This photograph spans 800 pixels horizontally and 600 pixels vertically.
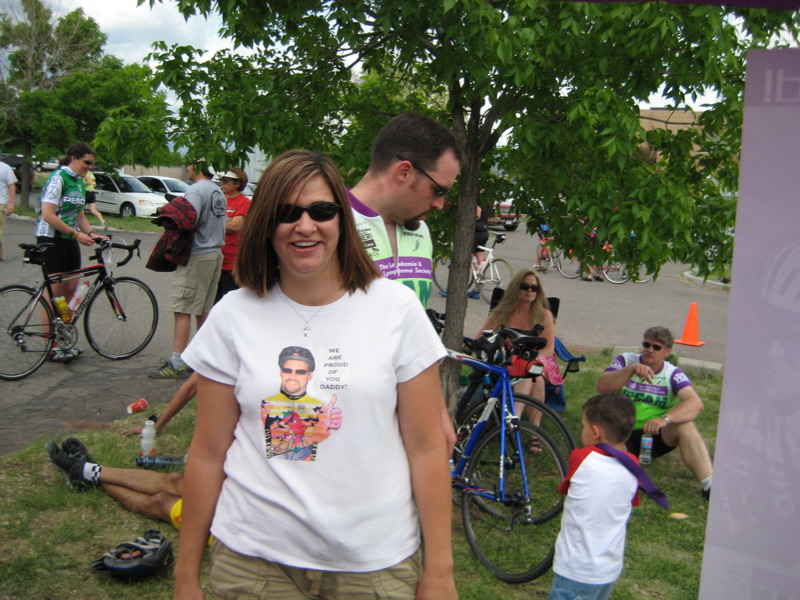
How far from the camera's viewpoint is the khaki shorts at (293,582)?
6.22 ft

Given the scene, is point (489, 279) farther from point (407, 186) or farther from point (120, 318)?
point (407, 186)

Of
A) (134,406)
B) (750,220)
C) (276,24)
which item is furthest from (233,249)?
(750,220)

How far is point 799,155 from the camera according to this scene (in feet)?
7.53

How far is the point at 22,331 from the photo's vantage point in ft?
21.4

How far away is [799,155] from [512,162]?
11.4 feet

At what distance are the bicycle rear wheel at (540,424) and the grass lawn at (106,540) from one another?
1.84ft

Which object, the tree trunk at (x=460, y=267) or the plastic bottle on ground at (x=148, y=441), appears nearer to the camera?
the plastic bottle on ground at (x=148, y=441)


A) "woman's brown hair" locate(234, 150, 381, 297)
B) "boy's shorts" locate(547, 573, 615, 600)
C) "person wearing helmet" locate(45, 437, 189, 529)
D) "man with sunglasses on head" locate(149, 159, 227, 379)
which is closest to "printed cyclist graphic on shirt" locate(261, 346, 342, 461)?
"woman's brown hair" locate(234, 150, 381, 297)

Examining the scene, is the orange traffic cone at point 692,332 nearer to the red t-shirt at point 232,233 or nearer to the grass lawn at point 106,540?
the grass lawn at point 106,540

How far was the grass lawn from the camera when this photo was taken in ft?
11.7

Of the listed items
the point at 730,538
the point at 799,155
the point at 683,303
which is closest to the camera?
the point at 799,155

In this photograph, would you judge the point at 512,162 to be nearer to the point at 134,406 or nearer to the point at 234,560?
the point at 134,406

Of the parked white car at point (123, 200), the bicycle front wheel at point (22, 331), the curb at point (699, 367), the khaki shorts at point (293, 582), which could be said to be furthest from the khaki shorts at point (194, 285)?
the parked white car at point (123, 200)

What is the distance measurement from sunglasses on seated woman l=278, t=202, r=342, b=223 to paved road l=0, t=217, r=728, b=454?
3907 mm
